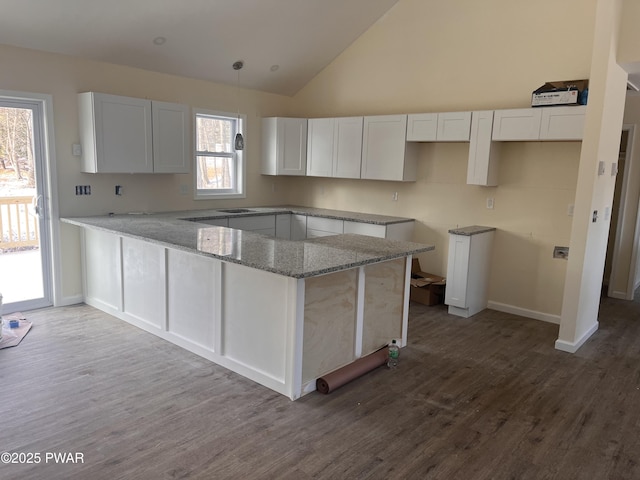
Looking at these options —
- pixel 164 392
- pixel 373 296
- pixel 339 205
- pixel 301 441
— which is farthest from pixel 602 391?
pixel 339 205

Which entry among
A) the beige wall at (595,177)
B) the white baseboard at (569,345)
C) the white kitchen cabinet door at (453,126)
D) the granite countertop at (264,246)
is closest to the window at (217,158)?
the granite countertop at (264,246)

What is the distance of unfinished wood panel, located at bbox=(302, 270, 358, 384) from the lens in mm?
3148

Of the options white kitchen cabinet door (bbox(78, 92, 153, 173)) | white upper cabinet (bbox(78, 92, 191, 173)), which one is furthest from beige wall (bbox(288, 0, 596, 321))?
white kitchen cabinet door (bbox(78, 92, 153, 173))

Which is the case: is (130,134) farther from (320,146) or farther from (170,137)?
(320,146)

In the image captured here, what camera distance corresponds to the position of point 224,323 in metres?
3.51

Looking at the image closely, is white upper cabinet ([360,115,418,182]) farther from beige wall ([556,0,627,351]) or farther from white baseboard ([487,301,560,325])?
beige wall ([556,0,627,351])

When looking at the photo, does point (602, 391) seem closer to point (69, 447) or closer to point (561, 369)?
point (561, 369)

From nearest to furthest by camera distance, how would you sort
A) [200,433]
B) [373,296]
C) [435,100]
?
[200,433] → [373,296] → [435,100]

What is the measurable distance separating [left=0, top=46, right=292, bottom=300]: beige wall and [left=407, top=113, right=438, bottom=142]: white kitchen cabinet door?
7.41 ft

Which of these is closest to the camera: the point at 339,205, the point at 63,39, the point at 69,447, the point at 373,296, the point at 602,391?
the point at 69,447

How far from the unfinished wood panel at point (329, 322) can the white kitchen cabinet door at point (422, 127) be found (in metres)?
2.52

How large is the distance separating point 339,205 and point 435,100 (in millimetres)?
1882

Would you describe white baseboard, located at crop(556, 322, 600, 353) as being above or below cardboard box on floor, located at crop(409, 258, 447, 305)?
below

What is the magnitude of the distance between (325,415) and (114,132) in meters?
3.42
